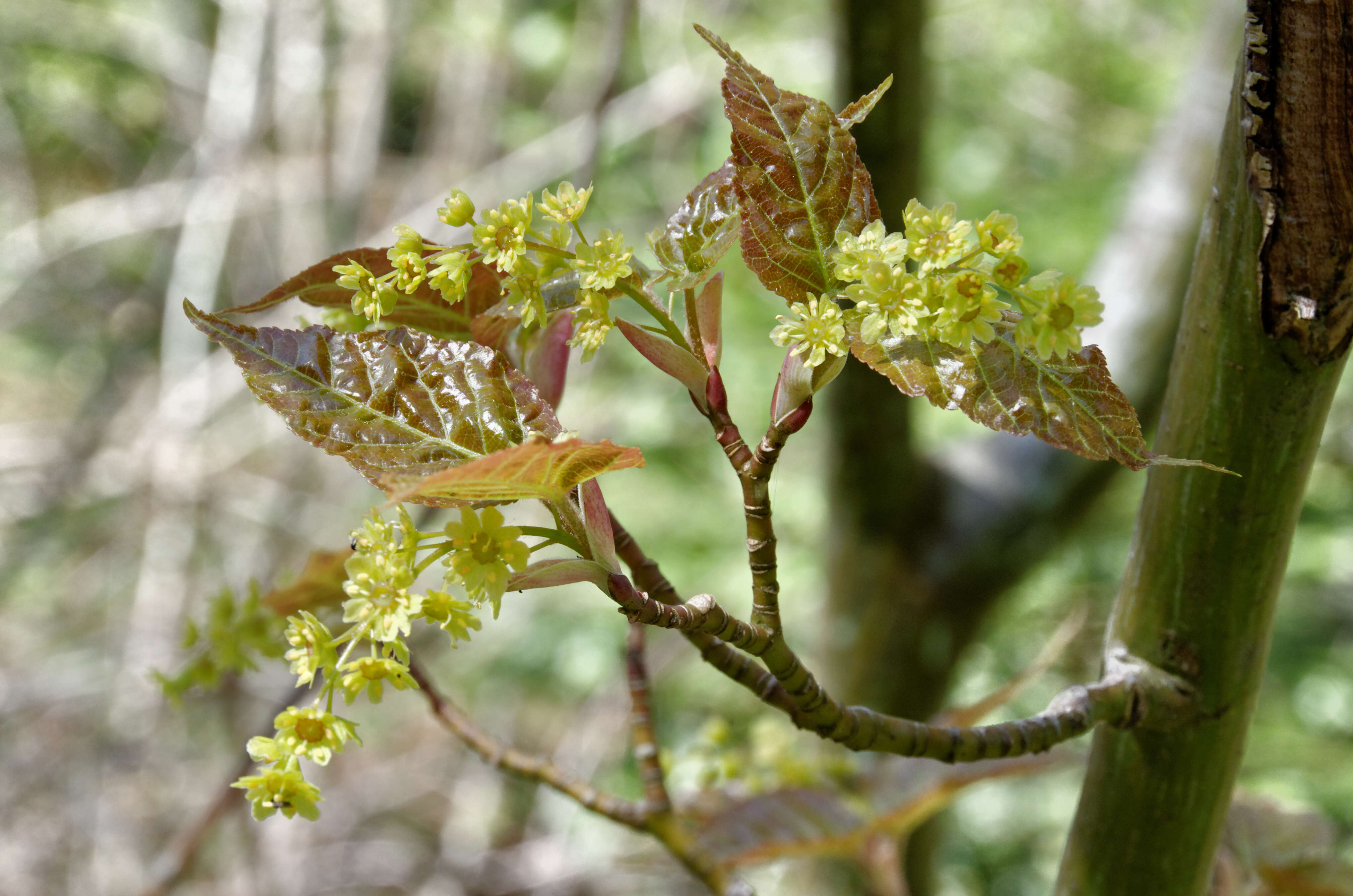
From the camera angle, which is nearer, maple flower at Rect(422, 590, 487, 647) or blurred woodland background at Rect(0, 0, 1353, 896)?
maple flower at Rect(422, 590, 487, 647)

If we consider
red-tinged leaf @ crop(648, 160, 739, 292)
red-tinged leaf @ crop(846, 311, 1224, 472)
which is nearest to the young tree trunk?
red-tinged leaf @ crop(846, 311, 1224, 472)

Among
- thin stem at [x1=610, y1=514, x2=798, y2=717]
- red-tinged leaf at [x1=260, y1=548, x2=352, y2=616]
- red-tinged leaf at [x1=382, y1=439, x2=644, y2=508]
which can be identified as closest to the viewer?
red-tinged leaf at [x1=382, y1=439, x2=644, y2=508]

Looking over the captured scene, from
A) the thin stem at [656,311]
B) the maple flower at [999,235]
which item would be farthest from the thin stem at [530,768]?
the maple flower at [999,235]

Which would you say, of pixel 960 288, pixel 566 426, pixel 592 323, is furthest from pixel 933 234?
pixel 566 426

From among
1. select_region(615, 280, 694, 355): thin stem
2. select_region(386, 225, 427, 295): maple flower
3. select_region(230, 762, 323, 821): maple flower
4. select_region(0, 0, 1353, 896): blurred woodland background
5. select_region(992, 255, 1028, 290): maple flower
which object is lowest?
select_region(230, 762, 323, 821): maple flower

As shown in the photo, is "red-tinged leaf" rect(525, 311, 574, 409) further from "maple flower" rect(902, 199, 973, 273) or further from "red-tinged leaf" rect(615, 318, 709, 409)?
"maple flower" rect(902, 199, 973, 273)

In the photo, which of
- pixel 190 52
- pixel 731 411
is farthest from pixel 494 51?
pixel 731 411

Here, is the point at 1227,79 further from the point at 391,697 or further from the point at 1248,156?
the point at 391,697

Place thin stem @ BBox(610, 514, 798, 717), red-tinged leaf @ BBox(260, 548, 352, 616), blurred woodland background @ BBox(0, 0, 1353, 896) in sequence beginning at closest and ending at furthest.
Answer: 1. thin stem @ BBox(610, 514, 798, 717)
2. red-tinged leaf @ BBox(260, 548, 352, 616)
3. blurred woodland background @ BBox(0, 0, 1353, 896)
